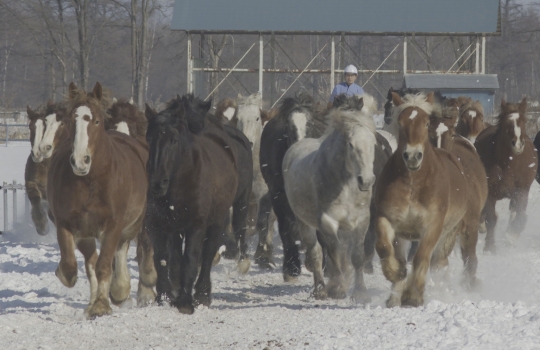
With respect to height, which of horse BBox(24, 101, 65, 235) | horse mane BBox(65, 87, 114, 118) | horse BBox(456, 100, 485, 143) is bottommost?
horse BBox(24, 101, 65, 235)

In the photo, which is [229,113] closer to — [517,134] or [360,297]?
[517,134]

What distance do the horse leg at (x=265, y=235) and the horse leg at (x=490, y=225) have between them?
3.01 metres

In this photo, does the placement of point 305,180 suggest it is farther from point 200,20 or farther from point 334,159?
point 200,20

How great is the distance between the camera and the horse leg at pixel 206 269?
26.5 ft

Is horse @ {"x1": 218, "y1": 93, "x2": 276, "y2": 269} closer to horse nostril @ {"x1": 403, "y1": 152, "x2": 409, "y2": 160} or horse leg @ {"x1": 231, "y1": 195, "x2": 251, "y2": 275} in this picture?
horse leg @ {"x1": 231, "y1": 195, "x2": 251, "y2": 275}

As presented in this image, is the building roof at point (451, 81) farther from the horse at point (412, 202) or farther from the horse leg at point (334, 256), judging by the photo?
the horse at point (412, 202)

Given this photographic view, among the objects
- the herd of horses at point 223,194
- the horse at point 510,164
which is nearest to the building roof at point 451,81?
the horse at point 510,164

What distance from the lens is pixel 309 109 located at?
11.1m

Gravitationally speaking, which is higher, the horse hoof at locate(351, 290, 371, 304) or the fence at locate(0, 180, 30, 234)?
the fence at locate(0, 180, 30, 234)

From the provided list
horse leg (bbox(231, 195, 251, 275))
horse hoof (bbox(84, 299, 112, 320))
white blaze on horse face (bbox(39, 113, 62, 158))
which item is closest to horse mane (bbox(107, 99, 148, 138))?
white blaze on horse face (bbox(39, 113, 62, 158))

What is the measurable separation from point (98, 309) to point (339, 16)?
29799 mm

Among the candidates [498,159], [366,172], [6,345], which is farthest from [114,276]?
[498,159]

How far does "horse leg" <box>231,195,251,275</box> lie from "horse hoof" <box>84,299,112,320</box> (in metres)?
3.34

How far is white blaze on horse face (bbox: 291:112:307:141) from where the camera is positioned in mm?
10930
